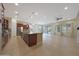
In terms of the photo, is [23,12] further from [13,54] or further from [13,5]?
[13,54]

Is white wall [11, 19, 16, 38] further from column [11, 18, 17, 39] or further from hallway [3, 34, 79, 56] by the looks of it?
hallway [3, 34, 79, 56]

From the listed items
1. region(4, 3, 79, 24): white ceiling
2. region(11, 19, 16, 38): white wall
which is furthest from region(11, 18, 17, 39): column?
region(4, 3, 79, 24): white ceiling

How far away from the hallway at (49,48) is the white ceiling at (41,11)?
0.62m

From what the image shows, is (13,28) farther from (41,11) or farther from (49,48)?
(49,48)

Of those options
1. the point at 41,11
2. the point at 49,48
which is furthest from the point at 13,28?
the point at 49,48

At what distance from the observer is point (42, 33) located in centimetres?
434

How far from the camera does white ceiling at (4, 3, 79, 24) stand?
3.91 meters

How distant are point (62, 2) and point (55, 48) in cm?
151

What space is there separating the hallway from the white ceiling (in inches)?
24.5

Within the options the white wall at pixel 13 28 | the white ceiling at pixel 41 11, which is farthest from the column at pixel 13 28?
the white ceiling at pixel 41 11

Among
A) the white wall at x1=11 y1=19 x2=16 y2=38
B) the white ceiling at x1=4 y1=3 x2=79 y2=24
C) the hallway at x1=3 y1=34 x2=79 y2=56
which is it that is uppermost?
the white ceiling at x1=4 y1=3 x2=79 y2=24

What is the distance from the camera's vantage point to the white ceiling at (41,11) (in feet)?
12.8

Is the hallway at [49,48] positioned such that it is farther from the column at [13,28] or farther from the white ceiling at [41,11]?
the white ceiling at [41,11]

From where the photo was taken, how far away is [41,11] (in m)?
4.06
